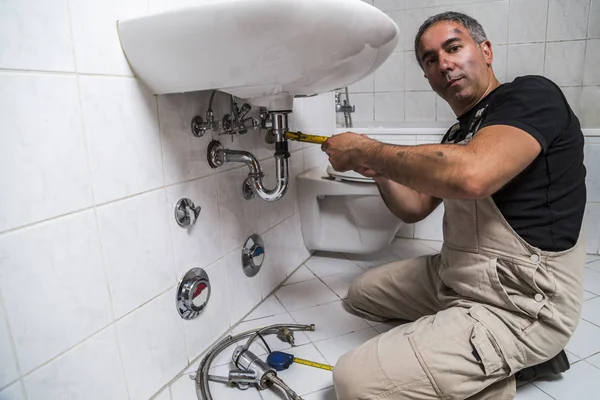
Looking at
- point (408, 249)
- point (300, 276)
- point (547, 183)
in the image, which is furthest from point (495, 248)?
point (408, 249)

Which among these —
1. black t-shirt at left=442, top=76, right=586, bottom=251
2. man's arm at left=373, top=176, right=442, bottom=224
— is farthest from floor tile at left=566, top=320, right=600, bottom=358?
man's arm at left=373, top=176, right=442, bottom=224

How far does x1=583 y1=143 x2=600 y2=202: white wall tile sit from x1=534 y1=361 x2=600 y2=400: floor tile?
93cm

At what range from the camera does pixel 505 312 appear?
2.67ft

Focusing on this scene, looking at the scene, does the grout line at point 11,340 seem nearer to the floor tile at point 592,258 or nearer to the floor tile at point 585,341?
the floor tile at point 585,341

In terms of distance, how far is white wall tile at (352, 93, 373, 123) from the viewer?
244cm

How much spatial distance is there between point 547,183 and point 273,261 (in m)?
0.85

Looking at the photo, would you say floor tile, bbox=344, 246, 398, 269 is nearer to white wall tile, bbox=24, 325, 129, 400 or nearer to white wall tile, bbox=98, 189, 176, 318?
white wall tile, bbox=98, 189, 176, 318

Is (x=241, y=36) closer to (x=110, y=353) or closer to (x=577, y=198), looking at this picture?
(x=110, y=353)

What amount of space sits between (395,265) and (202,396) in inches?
26.0

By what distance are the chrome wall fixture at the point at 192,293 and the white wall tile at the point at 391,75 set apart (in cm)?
177

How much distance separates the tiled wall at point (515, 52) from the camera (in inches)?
75.3

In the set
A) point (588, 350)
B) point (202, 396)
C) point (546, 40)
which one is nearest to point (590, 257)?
point (588, 350)

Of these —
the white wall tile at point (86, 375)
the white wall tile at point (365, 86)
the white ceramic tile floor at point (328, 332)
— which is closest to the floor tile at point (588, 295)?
the white ceramic tile floor at point (328, 332)

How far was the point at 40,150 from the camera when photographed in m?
0.62
